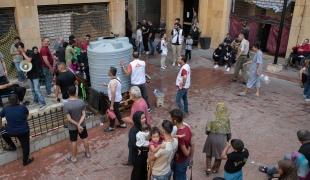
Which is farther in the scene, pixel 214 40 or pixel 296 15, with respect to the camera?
pixel 214 40

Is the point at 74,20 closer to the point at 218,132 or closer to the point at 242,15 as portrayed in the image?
the point at 242,15

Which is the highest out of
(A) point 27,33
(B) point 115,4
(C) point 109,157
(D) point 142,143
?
(B) point 115,4

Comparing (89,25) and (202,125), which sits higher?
(89,25)

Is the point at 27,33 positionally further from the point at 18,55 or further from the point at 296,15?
the point at 296,15

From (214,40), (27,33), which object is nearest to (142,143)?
(27,33)

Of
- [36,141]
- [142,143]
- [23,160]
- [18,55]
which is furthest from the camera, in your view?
[18,55]

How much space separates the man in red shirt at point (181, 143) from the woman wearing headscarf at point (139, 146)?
0.52 meters

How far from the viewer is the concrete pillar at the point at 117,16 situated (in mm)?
13000

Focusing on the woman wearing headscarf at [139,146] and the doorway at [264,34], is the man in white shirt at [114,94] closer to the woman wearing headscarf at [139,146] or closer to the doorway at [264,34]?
the woman wearing headscarf at [139,146]

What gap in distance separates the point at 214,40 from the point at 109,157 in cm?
1042

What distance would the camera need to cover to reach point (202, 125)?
8.12 metres

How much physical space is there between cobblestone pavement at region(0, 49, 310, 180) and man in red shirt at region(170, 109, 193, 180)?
1.18m

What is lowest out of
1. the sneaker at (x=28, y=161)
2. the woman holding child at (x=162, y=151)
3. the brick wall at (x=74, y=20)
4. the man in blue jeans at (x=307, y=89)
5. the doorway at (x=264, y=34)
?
the sneaker at (x=28, y=161)

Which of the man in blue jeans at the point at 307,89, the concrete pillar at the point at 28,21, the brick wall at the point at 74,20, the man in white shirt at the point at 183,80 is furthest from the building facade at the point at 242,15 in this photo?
the concrete pillar at the point at 28,21
